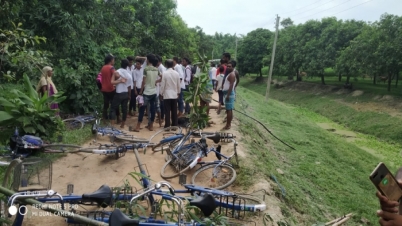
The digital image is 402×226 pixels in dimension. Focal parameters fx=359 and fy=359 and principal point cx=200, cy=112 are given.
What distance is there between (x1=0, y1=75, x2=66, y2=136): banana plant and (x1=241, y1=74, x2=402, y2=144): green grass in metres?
16.9

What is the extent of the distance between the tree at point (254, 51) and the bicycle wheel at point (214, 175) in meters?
42.1

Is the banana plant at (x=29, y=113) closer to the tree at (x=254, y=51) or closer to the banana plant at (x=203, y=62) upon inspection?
the banana plant at (x=203, y=62)

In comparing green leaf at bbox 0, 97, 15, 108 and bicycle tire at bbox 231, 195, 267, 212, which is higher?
green leaf at bbox 0, 97, 15, 108

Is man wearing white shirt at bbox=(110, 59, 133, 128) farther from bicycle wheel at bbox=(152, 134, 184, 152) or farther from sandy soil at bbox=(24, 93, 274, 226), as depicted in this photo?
bicycle wheel at bbox=(152, 134, 184, 152)

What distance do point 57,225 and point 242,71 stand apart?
4812 centimetres

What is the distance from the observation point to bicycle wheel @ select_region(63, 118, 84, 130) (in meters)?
8.84

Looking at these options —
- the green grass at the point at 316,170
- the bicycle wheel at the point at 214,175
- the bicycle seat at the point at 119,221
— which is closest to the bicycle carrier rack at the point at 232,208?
the bicycle wheel at the point at 214,175

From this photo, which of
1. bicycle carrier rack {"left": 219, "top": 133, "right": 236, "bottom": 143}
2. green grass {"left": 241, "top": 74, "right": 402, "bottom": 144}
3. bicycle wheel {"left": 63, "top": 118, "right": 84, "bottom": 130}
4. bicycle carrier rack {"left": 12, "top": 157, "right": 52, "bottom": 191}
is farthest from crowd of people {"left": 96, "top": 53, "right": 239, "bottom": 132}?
green grass {"left": 241, "top": 74, "right": 402, "bottom": 144}

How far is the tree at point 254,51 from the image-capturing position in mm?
48500

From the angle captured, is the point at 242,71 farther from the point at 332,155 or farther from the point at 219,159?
the point at 219,159

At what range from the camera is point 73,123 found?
9.05 metres

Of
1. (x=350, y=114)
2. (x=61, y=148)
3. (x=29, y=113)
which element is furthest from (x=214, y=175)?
(x=350, y=114)

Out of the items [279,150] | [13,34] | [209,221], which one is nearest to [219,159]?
[209,221]

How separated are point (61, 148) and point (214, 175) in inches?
118
